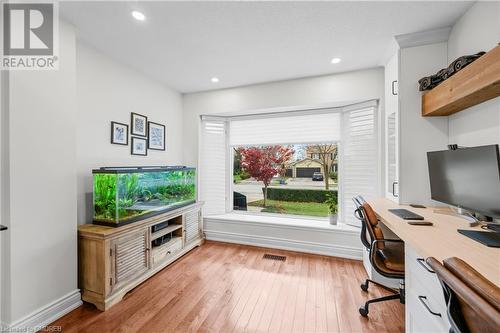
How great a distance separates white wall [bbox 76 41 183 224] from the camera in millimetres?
2160

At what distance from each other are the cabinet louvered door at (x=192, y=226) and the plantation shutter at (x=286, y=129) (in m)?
1.37

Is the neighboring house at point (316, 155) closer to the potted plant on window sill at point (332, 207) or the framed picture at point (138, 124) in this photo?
the potted plant on window sill at point (332, 207)

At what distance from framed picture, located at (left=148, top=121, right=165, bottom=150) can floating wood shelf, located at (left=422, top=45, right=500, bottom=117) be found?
321 cm

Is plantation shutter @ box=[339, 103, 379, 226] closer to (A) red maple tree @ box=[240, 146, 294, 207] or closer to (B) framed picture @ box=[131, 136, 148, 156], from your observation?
(A) red maple tree @ box=[240, 146, 294, 207]

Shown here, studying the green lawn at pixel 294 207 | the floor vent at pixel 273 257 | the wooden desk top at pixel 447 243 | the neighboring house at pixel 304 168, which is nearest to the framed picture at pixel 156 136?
the green lawn at pixel 294 207

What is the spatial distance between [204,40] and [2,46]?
1.51m

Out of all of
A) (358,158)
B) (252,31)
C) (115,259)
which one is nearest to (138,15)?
(252,31)

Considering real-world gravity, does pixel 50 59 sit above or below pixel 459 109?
above

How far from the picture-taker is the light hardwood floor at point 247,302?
167 centimetres

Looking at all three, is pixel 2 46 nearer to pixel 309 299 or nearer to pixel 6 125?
pixel 6 125

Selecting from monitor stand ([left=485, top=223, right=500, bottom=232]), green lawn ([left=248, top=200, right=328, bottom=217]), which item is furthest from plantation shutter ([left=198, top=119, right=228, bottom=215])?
monitor stand ([left=485, top=223, right=500, bottom=232])

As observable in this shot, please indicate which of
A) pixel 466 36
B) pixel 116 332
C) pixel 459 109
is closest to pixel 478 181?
pixel 459 109

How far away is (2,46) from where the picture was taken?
153 centimetres

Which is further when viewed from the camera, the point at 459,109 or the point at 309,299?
the point at 309,299
